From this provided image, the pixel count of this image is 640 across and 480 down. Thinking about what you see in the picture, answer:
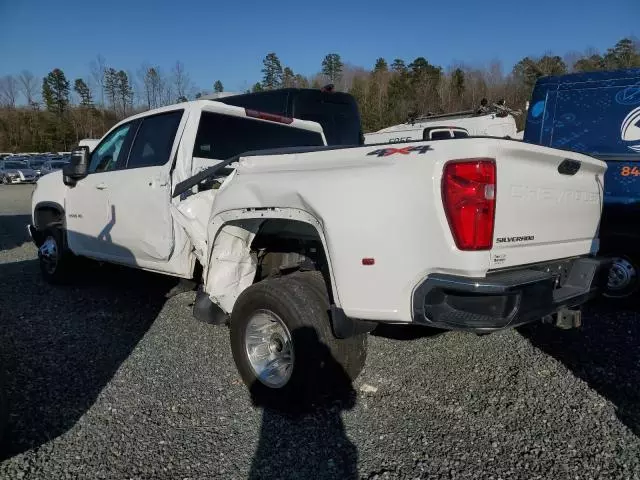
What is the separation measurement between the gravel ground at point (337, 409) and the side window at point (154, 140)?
1605 mm

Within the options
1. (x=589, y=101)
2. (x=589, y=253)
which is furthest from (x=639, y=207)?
(x=589, y=253)

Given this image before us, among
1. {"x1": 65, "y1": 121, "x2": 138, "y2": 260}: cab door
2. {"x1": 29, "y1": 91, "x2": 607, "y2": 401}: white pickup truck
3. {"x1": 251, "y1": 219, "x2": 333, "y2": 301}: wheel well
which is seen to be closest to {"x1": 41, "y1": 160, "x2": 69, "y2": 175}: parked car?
{"x1": 65, "y1": 121, "x2": 138, "y2": 260}: cab door

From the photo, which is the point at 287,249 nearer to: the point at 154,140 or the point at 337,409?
the point at 337,409

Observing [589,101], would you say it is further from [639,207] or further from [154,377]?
[154,377]

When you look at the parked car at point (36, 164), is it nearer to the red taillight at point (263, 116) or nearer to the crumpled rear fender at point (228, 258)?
the red taillight at point (263, 116)

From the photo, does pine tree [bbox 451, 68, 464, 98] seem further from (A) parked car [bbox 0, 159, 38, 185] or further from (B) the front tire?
(B) the front tire

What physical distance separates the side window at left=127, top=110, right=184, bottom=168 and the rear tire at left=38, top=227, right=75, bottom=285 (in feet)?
6.50

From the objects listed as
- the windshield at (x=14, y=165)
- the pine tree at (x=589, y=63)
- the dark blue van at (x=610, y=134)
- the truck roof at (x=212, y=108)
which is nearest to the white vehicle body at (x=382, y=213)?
the truck roof at (x=212, y=108)

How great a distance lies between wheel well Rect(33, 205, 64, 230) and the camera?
250 inches

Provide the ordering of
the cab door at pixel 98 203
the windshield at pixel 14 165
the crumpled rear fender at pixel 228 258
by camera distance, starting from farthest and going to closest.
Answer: the windshield at pixel 14 165, the cab door at pixel 98 203, the crumpled rear fender at pixel 228 258

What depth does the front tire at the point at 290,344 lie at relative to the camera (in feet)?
10.3

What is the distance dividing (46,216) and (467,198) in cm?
592

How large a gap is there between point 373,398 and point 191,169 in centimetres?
234

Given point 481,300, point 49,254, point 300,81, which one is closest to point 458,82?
point 300,81
